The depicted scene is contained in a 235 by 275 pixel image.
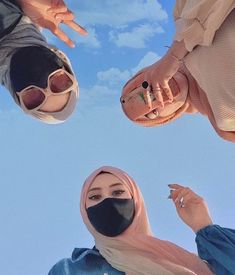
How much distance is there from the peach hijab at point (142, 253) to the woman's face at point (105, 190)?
0.17 feet

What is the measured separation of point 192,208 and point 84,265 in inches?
26.5

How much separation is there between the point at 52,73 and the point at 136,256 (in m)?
1.09

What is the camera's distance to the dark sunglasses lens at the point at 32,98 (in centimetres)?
246

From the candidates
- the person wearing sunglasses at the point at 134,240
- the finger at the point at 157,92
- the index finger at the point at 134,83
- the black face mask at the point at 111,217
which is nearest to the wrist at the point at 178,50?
the finger at the point at 157,92

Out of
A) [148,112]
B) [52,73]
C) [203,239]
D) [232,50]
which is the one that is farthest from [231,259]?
[232,50]

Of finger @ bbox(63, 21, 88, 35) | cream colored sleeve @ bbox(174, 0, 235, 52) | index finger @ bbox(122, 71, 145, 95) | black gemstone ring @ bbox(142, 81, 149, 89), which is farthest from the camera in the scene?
finger @ bbox(63, 21, 88, 35)

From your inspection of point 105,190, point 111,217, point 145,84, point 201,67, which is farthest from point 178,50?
point 105,190

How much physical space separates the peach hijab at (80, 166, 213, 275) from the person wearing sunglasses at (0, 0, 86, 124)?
69 cm

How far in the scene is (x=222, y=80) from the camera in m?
1.50

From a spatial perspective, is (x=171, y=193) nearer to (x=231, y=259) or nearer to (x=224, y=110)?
(x=231, y=259)

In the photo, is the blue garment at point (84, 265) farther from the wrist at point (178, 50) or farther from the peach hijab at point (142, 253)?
the wrist at point (178, 50)

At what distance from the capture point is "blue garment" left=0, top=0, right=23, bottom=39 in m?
2.58

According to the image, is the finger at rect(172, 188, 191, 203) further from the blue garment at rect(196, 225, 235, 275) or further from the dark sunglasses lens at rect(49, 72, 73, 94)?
→ the dark sunglasses lens at rect(49, 72, 73, 94)

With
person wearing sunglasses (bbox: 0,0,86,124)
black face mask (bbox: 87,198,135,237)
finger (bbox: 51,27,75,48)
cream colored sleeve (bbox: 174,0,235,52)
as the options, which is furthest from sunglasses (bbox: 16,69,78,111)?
cream colored sleeve (bbox: 174,0,235,52)
